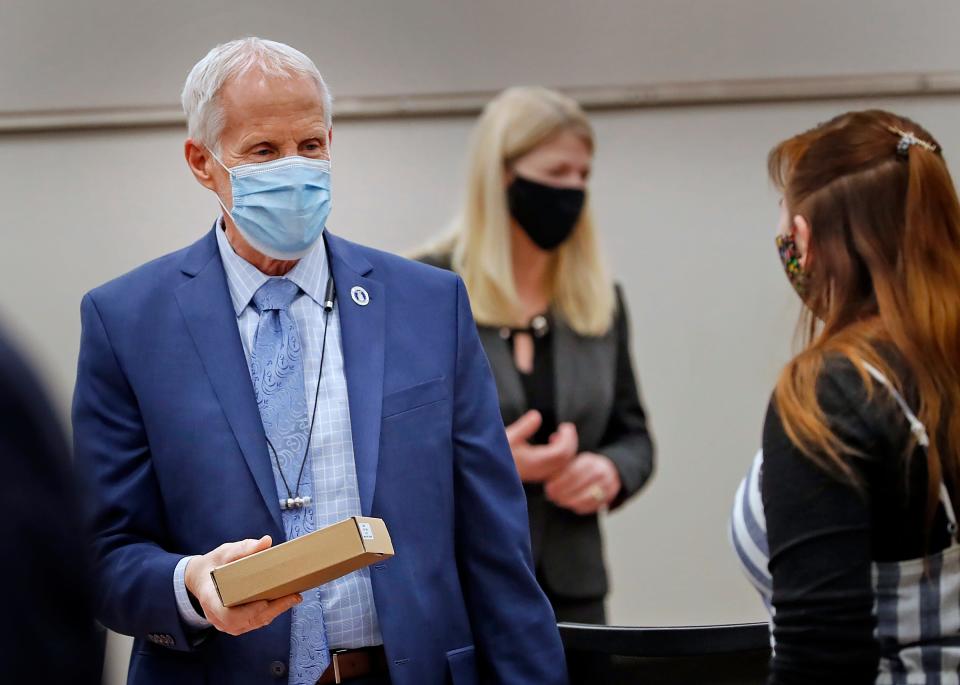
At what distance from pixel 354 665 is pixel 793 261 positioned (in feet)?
2.75

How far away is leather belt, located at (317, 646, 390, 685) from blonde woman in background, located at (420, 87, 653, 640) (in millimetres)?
1351

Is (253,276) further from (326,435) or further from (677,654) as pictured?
(677,654)

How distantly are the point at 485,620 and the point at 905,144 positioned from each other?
2.97 feet

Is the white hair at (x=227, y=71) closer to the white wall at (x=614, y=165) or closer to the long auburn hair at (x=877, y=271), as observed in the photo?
the long auburn hair at (x=877, y=271)

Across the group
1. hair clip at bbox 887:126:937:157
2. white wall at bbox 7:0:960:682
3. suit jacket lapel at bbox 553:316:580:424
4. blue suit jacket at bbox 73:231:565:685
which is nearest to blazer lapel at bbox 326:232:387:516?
blue suit jacket at bbox 73:231:565:685

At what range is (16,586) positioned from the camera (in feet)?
3.16

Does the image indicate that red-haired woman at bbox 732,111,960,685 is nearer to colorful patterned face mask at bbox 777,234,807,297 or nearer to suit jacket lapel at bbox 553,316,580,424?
colorful patterned face mask at bbox 777,234,807,297

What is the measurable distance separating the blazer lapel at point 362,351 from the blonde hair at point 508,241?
1338 mm

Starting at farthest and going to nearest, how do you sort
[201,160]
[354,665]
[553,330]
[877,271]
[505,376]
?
[553,330] < [505,376] < [201,160] < [354,665] < [877,271]

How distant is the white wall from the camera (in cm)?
411

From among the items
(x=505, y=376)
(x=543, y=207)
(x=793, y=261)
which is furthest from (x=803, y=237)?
(x=543, y=207)

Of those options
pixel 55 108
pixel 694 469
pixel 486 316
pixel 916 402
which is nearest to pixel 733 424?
pixel 694 469

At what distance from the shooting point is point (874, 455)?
5.54ft

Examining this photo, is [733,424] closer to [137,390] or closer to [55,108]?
[55,108]
